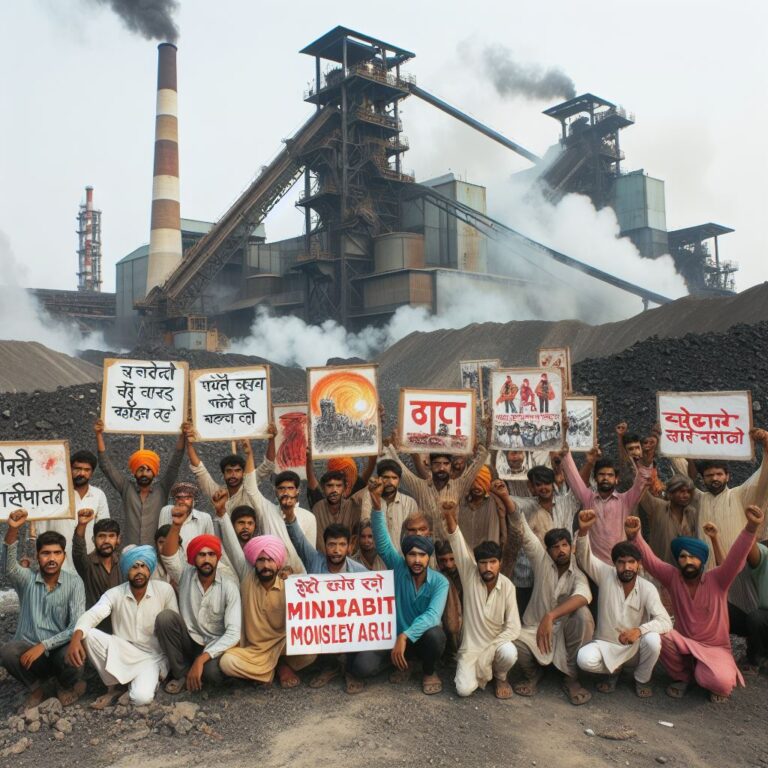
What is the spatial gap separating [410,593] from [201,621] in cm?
144

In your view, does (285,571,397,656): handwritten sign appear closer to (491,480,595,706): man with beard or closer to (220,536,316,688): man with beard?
(220,536,316,688): man with beard

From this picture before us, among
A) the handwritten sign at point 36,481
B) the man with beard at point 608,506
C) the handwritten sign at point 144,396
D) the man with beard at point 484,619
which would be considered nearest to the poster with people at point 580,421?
the man with beard at point 608,506

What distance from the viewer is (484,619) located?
509cm

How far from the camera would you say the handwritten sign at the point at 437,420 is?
20.9ft

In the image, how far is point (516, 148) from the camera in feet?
155

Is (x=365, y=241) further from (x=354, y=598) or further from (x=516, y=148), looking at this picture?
(x=354, y=598)

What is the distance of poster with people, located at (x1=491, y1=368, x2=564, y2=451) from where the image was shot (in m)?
6.77

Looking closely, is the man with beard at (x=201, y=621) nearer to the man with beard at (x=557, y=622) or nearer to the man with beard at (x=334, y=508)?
the man with beard at (x=334, y=508)

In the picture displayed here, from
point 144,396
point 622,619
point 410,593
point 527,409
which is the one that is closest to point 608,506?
point 622,619

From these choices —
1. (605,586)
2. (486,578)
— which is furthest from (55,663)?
(605,586)

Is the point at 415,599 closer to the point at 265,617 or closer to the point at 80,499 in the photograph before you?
the point at 265,617

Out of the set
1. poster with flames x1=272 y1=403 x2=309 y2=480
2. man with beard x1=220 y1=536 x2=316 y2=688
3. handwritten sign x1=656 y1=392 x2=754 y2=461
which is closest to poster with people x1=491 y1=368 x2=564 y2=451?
handwritten sign x1=656 y1=392 x2=754 y2=461

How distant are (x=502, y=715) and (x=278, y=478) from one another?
2211mm

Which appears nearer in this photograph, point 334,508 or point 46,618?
point 46,618
